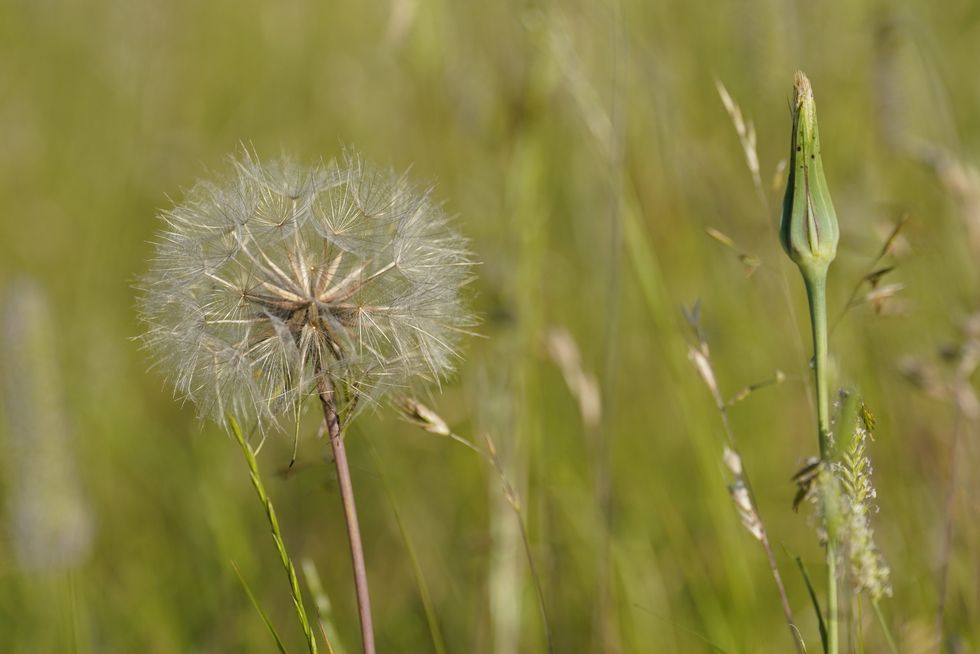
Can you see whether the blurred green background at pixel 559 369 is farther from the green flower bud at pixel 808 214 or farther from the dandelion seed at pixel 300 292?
the green flower bud at pixel 808 214

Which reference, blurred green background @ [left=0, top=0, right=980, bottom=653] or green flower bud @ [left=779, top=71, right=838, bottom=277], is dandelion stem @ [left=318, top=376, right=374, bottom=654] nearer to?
blurred green background @ [left=0, top=0, right=980, bottom=653]

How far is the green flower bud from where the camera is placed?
4.10 feet

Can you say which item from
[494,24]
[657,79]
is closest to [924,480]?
[657,79]

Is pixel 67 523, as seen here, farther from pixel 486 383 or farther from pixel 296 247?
pixel 296 247

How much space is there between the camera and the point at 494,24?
4.35 meters

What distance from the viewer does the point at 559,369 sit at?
3.74 m

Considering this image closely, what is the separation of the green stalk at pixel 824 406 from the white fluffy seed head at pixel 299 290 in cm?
54

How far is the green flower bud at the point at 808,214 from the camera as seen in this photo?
1.25 m

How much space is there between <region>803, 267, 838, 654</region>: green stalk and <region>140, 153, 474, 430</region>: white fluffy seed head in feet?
1.78

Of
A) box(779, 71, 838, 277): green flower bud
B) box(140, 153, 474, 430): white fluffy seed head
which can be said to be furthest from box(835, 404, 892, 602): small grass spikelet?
box(140, 153, 474, 430): white fluffy seed head

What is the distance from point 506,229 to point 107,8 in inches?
189

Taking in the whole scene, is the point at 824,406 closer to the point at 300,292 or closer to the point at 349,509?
the point at 349,509

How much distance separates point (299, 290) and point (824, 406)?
2.44 ft

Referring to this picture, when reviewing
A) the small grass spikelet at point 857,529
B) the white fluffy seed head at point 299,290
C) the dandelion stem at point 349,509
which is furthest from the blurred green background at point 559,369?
the small grass spikelet at point 857,529
